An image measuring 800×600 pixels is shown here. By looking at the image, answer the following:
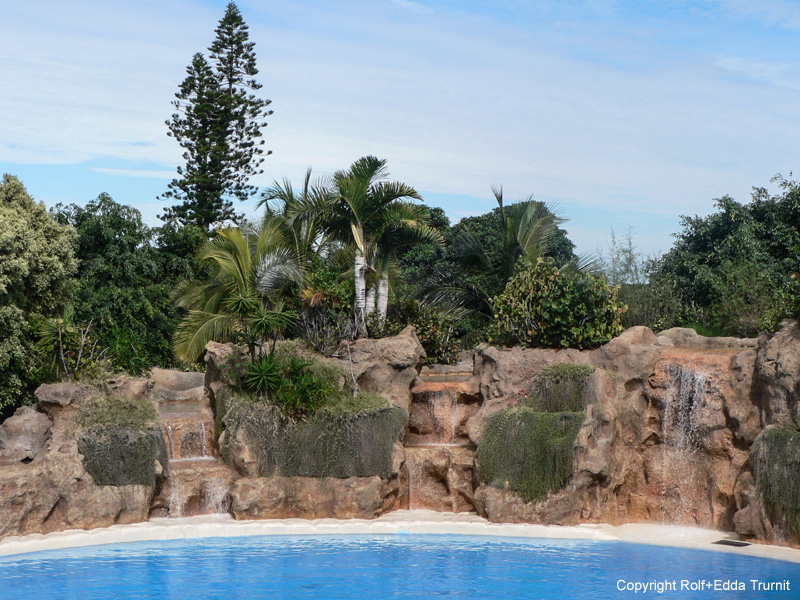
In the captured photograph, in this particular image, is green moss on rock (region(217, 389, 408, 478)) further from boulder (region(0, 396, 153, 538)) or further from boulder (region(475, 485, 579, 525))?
boulder (region(0, 396, 153, 538))

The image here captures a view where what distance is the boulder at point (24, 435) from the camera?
16359 millimetres

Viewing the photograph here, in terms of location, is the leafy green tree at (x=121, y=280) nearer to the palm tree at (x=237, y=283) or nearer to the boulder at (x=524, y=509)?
the palm tree at (x=237, y=283)

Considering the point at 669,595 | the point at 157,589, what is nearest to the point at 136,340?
the point at 157,589

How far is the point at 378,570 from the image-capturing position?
1338cm

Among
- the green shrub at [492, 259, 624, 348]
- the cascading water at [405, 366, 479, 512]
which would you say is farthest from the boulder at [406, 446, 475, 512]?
the green shrub at [492, 259, 624, 348]

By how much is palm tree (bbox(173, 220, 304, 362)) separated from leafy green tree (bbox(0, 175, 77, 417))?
3.41 meters

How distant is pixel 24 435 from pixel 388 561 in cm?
714

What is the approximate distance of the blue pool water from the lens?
12.4 metres

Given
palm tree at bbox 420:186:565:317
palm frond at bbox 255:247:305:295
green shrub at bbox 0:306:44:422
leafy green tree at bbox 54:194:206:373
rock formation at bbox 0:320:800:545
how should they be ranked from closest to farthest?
rock formation at bbox 0:320:800:545 → green shrub at bbox 0:306:44:422 → palm frond at bbox 255:247:305:295 → palm tree at bbox 420:186:565:317 → leafy green tree at bbox 54:194:206:373

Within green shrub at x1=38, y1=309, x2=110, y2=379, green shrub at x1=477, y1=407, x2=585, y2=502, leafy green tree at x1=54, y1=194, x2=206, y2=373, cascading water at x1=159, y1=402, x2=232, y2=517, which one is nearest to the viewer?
green shrub at x1=477, y1=407, x2=585, y2=502

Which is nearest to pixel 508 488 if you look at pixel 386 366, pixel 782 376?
pixel 386 366

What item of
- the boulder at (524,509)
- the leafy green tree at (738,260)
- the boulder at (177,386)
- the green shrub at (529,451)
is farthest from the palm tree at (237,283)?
the leafy green tree at (738,260)

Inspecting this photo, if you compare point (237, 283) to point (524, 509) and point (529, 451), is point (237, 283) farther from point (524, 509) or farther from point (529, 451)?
point (524, 509)

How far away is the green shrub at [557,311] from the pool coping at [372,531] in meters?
3.90
